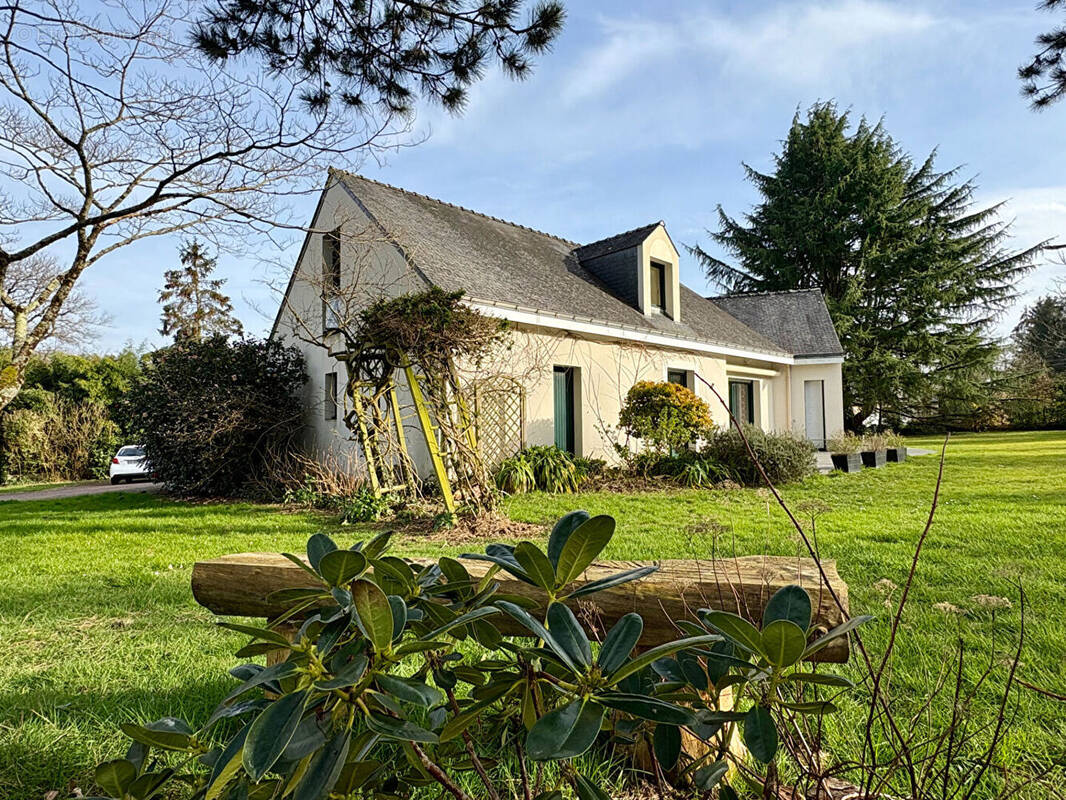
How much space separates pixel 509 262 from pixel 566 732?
12409mm

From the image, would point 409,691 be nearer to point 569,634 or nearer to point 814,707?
point 569,634

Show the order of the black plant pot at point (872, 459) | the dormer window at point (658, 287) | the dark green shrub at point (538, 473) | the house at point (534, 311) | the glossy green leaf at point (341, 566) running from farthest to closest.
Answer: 1. the dormer window at point (658, 287)
2. the black plant pot at point (872, 459)
3. the house at point (534, 311)
4. the dark green shrub at point (538, 473)
5. the glossy green leaf at point (341, 566)

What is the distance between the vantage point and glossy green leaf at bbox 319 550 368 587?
0.82 meters

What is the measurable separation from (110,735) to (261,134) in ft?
18.4

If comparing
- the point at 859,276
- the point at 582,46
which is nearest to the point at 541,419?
the point at 582,46

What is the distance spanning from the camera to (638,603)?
→ 5.54ft

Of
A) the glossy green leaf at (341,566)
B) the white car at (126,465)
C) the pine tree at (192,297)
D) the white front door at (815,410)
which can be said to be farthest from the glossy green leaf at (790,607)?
the pine tree at (192,297)

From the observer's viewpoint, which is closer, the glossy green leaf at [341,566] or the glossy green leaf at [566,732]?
the glossy green leaf at [566,732]

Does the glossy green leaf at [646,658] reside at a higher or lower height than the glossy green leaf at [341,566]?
lower

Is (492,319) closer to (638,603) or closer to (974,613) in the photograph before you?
(974,613)

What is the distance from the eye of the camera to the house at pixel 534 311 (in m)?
10.6

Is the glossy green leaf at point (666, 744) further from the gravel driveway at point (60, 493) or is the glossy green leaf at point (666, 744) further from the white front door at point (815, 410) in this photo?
the white front door at point (815, 410)

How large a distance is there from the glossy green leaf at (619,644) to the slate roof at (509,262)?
850 centimetres

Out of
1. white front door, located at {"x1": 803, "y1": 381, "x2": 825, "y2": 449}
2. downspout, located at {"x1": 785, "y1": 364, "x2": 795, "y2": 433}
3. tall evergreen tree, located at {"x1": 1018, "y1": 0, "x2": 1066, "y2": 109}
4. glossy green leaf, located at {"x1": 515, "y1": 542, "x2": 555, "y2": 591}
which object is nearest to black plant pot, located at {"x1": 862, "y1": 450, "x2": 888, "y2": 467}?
white front door, located at {"x1": 803, "y1": 381, "x2": 825, "y2": 449}
